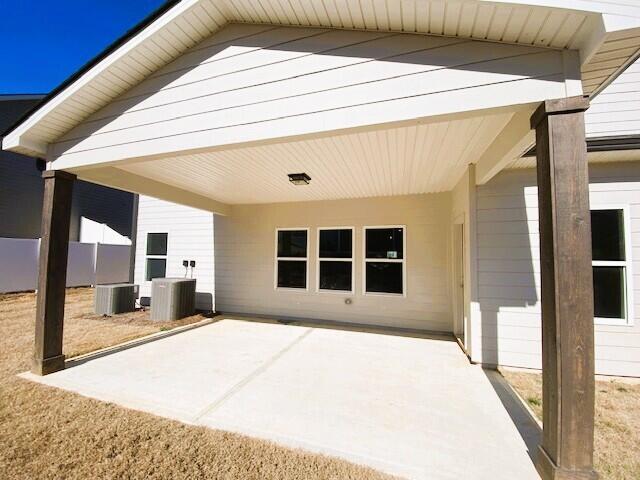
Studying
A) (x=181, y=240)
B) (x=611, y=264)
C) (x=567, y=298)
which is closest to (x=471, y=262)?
(x=611, y=264)

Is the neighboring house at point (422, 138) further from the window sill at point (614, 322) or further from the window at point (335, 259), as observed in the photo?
the window at point (335, 259)

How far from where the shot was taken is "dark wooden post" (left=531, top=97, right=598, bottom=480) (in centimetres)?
186

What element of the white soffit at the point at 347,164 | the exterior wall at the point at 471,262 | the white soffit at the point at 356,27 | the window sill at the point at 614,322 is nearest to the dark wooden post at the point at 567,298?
the white soffit at the point at 356,27

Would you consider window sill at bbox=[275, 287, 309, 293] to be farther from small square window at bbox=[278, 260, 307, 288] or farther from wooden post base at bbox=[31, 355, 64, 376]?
wooden post base at bbox=[31, 355, 64, 376]

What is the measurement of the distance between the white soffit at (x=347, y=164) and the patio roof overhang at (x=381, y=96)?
0.03m

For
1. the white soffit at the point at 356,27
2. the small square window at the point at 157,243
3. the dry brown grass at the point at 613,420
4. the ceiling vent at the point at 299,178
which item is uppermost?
the white soffit at the point at 356,27

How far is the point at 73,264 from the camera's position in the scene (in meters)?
12.1

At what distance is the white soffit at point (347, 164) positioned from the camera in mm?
3346

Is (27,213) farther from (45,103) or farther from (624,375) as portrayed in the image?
(624,375)

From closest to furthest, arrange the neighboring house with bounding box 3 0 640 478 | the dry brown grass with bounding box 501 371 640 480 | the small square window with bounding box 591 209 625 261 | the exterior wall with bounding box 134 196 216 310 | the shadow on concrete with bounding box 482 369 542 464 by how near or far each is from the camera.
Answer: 1. the neighboring house with bounding box 3 0 640 478
2. the dry brown grass with bounding box 501 371 640 480
3. the shadow on concrete with bounding box 482 369 542 464
4. the small square window with bounding box 591 209 625 261
5. the exterior wall with bounding box 134 196 216 310

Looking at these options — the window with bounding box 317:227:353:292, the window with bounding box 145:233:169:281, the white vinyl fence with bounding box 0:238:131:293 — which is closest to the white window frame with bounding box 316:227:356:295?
the window with bounding box 317:227:353:292

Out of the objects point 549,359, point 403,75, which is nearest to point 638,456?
point 549,359

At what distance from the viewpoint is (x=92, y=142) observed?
3566mm

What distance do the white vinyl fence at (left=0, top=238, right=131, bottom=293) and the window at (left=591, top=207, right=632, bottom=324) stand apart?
15686 mm
